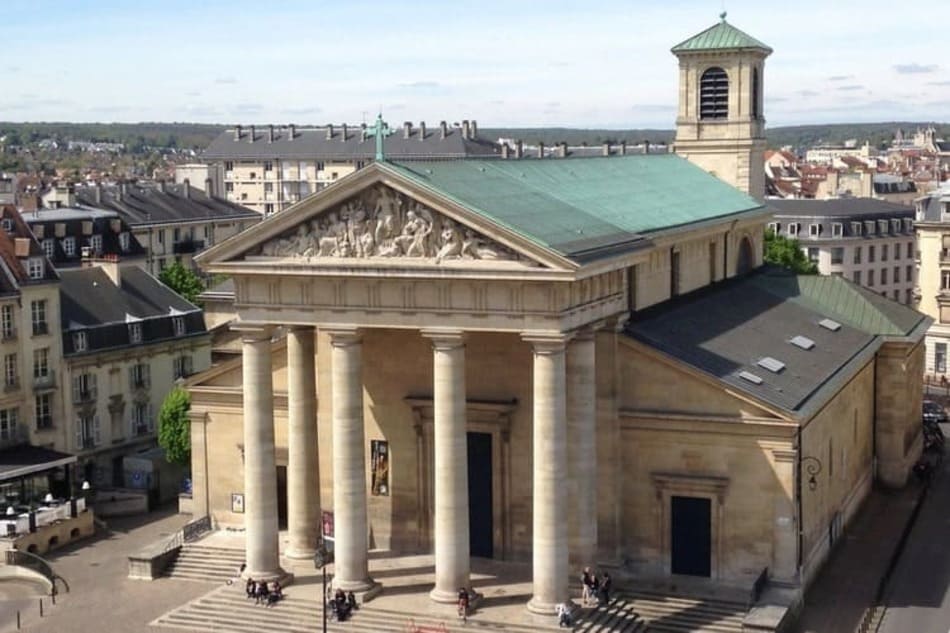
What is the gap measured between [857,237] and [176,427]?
279 feet

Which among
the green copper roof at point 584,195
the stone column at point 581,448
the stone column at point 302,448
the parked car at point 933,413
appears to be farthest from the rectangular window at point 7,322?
the parked car at point 933,413

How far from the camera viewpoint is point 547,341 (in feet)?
166

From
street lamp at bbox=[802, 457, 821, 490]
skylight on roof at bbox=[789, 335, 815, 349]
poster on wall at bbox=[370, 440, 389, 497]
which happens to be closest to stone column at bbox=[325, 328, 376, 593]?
poster on wall at bbox=[370, 440, 389, 497]

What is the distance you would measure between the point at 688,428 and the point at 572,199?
1281cm

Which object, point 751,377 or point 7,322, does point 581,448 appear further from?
point 7,322

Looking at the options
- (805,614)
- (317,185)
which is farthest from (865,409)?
(317,185)

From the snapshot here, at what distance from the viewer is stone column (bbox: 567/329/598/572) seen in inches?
2110

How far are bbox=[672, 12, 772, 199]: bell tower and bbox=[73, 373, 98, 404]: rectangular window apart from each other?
40032 millimetres

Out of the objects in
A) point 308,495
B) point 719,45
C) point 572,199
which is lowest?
point 308,495

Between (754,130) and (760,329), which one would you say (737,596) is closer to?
(760,329)

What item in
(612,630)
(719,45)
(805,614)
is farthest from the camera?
(719,45)

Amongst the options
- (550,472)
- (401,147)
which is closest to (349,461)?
(550,472)

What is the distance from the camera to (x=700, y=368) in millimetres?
56812

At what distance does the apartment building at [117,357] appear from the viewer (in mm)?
80500
